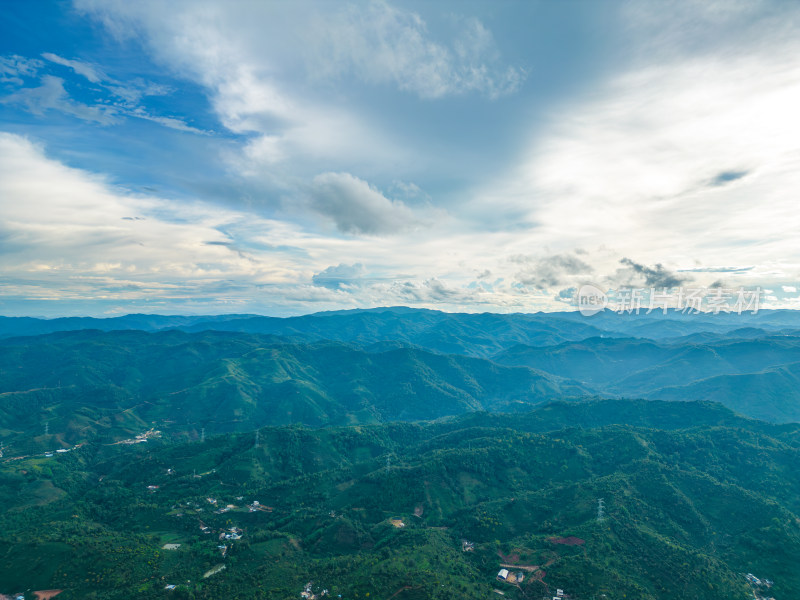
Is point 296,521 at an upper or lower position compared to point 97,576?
lower

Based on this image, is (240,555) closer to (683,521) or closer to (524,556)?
(524,556)

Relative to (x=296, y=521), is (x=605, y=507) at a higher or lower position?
higher

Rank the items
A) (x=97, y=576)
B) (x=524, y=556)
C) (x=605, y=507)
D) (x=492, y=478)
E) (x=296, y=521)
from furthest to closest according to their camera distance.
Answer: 1. (x=492, y=478)
2. (x=296, y=521)
3. (x=605, y=507)
4. (x=524, y=556)
5. (x=97, y=576)

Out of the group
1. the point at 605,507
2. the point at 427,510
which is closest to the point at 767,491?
the point at 605,507

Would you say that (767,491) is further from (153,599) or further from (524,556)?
(153,599)

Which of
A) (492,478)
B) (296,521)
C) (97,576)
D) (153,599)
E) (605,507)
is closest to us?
(153,599)

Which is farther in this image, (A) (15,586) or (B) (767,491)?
(B) (767,491)

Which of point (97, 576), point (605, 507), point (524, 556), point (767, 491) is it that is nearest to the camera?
point (97, 576)

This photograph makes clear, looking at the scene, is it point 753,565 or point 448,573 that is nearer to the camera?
point 448,573

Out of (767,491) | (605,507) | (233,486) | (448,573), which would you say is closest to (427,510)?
(448,573)
